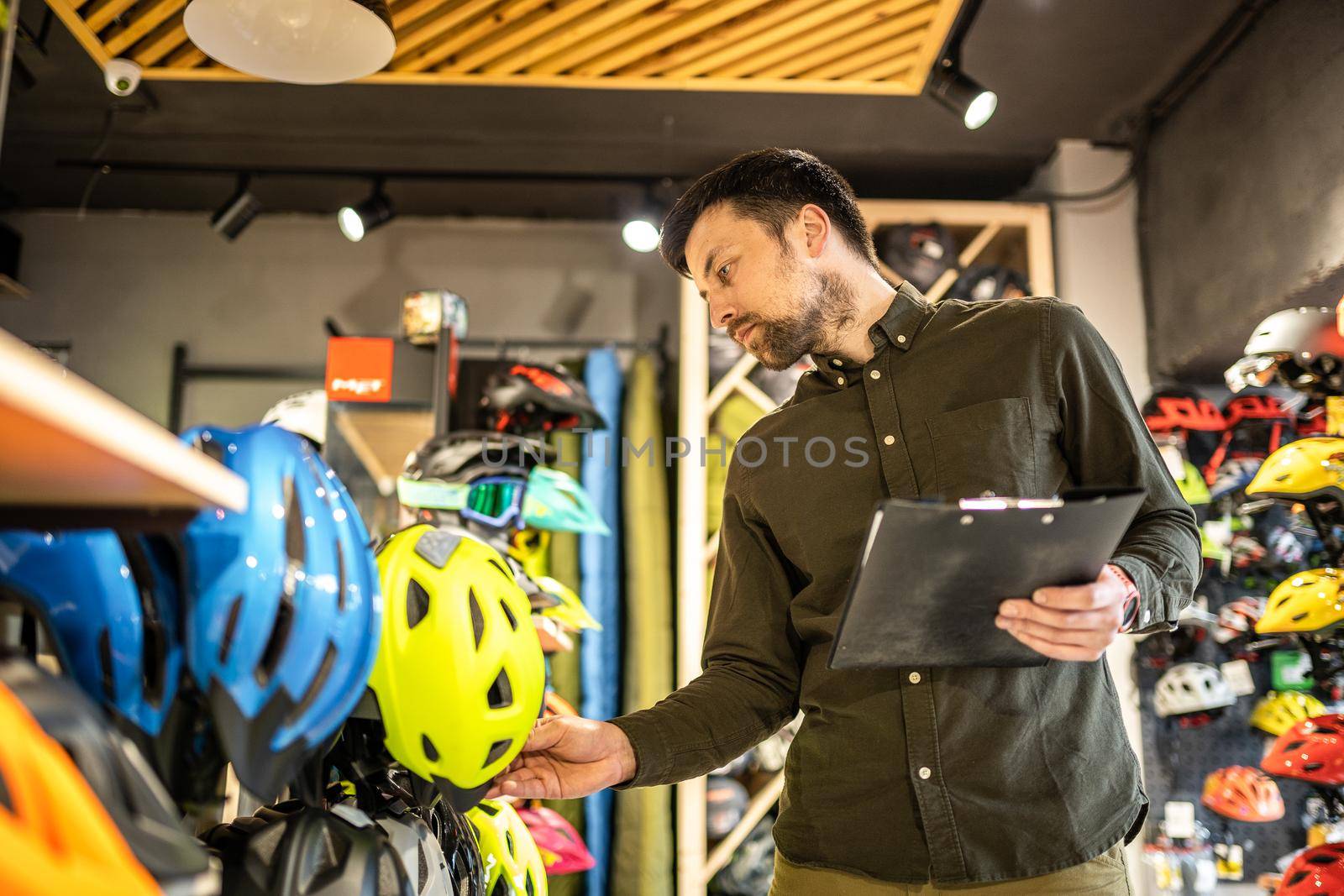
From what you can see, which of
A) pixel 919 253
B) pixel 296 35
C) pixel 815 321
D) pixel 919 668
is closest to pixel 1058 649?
pixel 919 668

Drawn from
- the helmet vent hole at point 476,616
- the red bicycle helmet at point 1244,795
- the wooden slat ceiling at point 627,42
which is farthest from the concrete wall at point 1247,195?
the helmet vent hole at point 476,616

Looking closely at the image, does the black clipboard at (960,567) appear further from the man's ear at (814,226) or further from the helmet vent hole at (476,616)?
the man's ear at (814,226)

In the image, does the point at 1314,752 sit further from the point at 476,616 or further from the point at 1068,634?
the point at 476,616

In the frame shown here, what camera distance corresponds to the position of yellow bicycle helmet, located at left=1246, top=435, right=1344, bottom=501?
84.7 inches

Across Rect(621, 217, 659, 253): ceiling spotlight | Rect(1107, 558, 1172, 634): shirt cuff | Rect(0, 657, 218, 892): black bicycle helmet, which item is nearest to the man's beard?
Rect(1107, 558, 1172, 634): shirt cuff

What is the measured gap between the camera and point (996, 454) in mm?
1442

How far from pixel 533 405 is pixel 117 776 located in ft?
6.29

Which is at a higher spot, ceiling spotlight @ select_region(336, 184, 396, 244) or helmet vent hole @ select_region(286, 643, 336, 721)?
ceiling spotlight @ select_region(336, 184, 396, 244)

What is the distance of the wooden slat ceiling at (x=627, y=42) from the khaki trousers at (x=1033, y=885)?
2.27 metres

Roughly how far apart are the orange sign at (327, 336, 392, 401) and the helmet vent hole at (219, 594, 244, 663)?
1754 millimetres

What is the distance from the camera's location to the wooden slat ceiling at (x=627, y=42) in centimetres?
289

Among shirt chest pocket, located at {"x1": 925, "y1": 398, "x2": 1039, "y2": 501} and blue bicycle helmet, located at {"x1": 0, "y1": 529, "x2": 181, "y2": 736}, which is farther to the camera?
shirt chest pocket, located at {"x1": 925, "y1": 398, "x2": 1039, "y2": 501}

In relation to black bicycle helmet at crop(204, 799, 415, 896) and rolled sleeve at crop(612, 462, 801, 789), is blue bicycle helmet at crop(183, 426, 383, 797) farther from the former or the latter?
rolled sleeve at crop(612, 462, 801, 789)

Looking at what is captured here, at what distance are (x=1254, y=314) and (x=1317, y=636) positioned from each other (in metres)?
1.07
